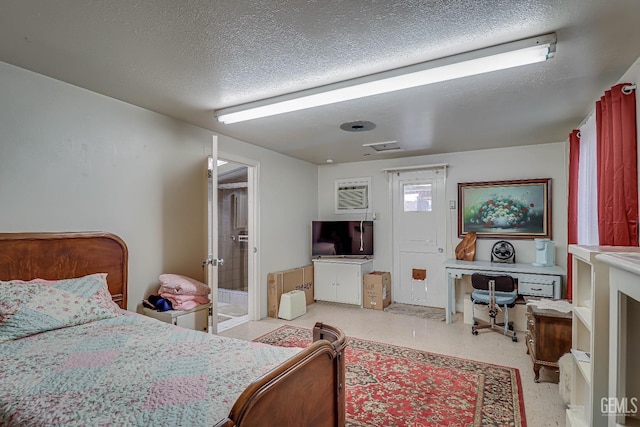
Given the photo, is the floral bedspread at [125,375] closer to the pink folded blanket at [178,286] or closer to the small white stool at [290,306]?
the pink folded blanket at [178,286]

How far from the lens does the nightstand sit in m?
2.87

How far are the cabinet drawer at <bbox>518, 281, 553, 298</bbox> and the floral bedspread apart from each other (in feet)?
10.9

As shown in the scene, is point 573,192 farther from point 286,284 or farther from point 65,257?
point 65,257

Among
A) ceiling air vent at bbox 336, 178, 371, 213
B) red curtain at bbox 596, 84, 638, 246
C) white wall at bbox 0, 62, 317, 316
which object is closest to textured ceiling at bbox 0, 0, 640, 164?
white wall at bbox 0, 62, 317, 316

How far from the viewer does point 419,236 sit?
516 cm

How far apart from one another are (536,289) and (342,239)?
108 inches

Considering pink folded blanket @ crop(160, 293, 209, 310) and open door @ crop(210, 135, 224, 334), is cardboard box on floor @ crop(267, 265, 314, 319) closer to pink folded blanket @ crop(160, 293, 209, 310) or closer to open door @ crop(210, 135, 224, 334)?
open door @ crop(210, 135, 224, 334)

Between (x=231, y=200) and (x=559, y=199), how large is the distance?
16.4 feet

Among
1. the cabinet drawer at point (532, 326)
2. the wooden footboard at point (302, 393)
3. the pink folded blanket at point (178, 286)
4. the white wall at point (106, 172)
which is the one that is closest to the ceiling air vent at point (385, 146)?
the white wall at point (106, 172)

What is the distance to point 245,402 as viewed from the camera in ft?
3.56

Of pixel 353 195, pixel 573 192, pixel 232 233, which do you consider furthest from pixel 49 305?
pixel 573 192

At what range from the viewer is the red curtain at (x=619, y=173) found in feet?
6.61

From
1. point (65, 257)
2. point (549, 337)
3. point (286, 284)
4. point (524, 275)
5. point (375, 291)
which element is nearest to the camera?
point (65, 257)

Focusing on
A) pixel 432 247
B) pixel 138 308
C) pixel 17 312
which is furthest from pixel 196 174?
pixel 432 247
